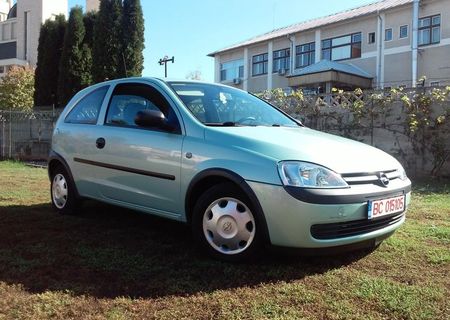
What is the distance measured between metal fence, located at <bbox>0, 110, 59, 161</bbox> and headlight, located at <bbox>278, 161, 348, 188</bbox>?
577 inches

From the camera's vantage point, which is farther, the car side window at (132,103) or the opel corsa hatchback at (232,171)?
the car side window at (132,103)

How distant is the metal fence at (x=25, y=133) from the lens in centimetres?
1709

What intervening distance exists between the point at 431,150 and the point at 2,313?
9.61m

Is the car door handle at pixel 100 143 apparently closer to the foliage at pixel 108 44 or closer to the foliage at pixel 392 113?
the foliage at pixel 392 113

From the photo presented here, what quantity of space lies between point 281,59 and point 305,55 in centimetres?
231

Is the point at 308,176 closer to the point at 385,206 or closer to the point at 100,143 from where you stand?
the point at 385,206

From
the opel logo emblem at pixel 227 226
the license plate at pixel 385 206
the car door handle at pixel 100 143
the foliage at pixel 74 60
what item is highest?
the foliage at pixel 74 60

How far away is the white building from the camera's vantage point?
64938 mm

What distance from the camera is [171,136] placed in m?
4.56

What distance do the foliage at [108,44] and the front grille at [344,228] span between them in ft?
60.8

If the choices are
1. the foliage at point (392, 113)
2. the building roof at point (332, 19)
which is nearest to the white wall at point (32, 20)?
the building roof at point (332, 19)

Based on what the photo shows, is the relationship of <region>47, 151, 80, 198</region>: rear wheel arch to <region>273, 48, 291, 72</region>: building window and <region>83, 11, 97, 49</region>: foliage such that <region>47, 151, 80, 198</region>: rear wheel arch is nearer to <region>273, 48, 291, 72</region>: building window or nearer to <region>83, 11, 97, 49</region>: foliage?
<region>83, 11, 97, 49</region>: foliage

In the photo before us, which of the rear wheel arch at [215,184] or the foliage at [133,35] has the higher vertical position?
the foliage at [133,35]

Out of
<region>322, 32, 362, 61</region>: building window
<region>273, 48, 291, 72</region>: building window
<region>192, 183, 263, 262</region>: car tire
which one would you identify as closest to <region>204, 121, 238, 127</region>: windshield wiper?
<region>192, 183, 263, 262</region>: car tire
